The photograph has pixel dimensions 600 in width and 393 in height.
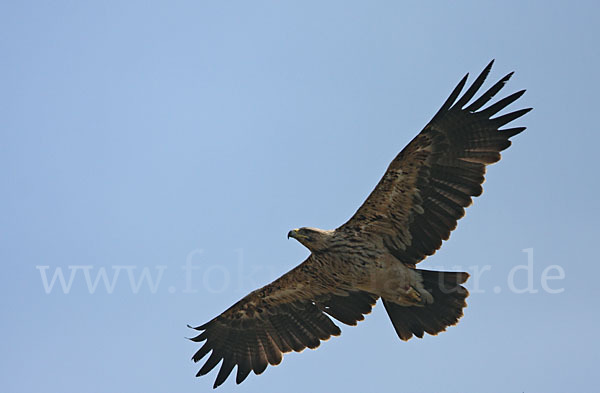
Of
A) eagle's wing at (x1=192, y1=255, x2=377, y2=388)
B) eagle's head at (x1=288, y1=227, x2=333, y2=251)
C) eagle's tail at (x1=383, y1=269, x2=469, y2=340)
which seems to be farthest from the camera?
eagle's wing at (x1=192, y1=255, x2=377, y2=388)

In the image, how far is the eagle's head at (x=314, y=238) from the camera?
12781 mm

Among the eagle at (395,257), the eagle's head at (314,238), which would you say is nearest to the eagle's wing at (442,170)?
the eagle at (395,257)

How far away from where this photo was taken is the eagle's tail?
1298cm

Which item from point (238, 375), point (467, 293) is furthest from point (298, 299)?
point (467, 293)

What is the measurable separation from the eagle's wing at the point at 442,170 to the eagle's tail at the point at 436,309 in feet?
1.60

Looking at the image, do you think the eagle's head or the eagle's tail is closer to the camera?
the eagle's head

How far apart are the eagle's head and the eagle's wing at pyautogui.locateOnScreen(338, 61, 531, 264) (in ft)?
1.30

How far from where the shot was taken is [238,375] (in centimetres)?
1446

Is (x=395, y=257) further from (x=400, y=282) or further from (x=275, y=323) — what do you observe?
(x=275, y=323)

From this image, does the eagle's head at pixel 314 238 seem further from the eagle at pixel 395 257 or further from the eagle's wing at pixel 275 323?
the eagle's wing at pixel 275 323

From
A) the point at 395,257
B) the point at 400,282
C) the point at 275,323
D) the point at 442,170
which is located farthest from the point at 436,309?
the point at 275,323

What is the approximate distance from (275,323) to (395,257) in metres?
2.54

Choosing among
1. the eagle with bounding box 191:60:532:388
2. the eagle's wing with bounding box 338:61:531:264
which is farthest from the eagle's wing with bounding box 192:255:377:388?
the eagle's wing with bounding box 338:61:531:264

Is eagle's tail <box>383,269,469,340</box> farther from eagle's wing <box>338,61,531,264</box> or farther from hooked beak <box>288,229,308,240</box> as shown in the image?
hooked beak <box>288,229,308,240</box>
